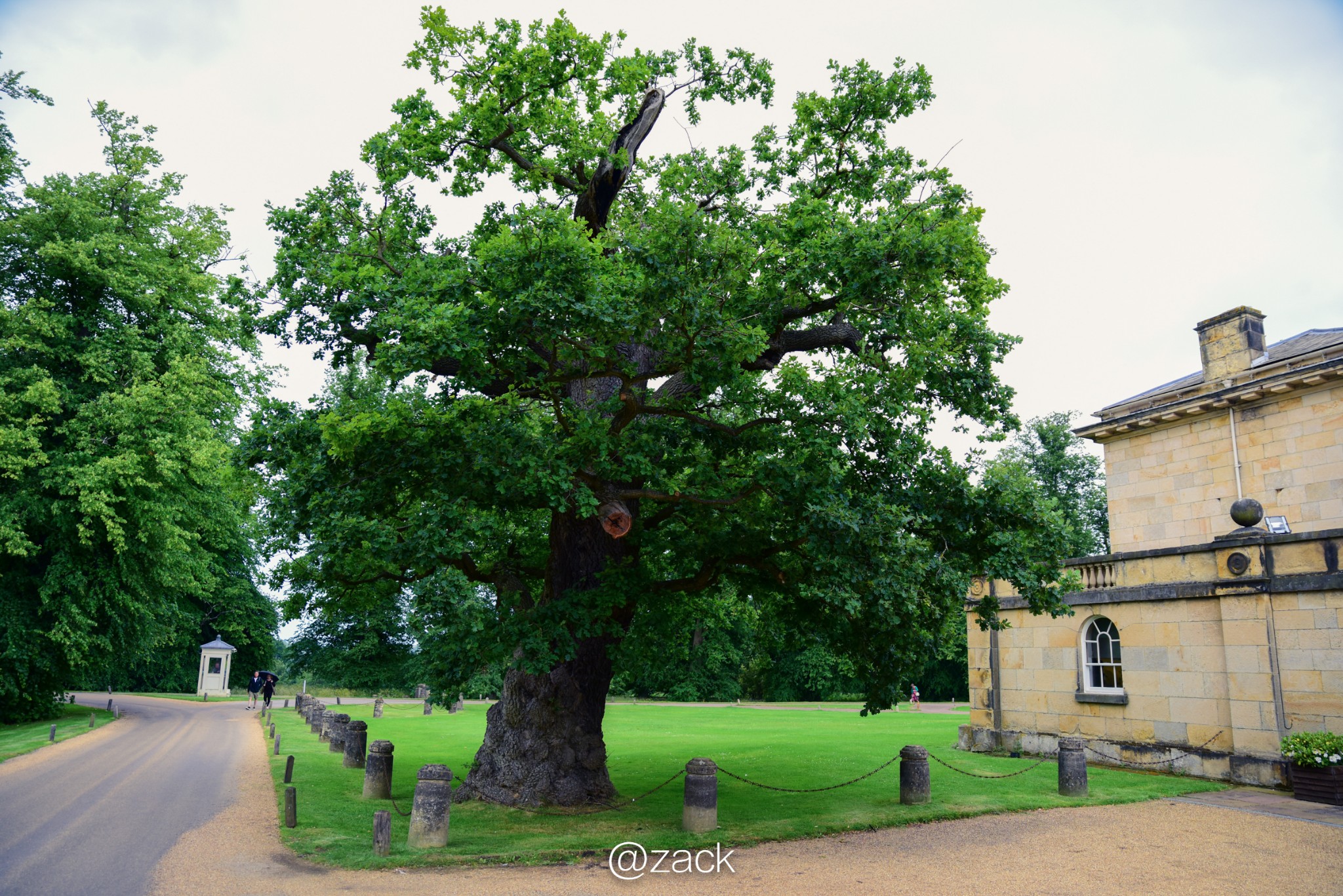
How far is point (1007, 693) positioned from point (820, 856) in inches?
493

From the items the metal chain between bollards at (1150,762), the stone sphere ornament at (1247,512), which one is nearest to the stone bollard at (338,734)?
the metal chain between bollards at (1150,762)

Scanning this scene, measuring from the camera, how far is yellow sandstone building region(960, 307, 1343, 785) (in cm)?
1509

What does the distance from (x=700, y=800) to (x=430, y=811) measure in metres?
3.60

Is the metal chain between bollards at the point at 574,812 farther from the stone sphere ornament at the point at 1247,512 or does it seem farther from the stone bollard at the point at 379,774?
the stone sphere ornament at the point at 1247,512

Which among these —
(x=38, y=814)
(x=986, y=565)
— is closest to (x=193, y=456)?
(x=38, y=814)

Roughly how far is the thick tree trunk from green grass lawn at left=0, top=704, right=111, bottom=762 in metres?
13.2

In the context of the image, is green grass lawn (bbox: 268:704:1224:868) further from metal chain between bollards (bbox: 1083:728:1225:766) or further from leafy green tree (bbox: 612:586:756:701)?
leafy green tree (bbox: 612:586:756:701)

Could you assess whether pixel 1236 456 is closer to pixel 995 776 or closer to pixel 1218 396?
pixel 1218 396

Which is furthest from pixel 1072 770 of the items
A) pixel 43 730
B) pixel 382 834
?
pixel 43 730

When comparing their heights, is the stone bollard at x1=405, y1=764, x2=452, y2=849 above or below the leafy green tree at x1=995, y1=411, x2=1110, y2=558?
below

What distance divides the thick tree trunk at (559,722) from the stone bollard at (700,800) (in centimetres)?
244

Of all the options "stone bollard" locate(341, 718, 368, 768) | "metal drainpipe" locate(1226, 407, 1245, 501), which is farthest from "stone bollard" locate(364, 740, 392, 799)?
"metal drainpipe" locate(1226, 407, 1245, 501)

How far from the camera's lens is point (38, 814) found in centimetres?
1234

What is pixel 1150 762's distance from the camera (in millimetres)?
17094
